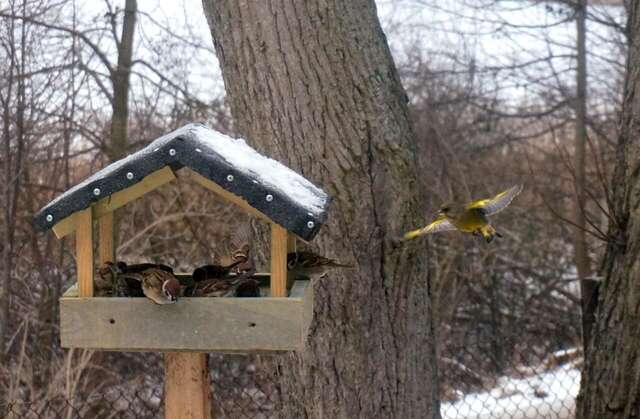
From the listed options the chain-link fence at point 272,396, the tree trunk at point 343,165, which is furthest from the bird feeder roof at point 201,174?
the chain-link fence at point 272,396

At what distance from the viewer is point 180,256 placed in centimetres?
786

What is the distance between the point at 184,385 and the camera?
2.74 metres

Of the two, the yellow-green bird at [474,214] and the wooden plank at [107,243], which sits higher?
the yellow-green bird at [474,214]

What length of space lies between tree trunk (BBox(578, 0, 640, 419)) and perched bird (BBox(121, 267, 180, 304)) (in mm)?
2999

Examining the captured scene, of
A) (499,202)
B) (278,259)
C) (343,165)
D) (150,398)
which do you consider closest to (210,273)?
(278,259)

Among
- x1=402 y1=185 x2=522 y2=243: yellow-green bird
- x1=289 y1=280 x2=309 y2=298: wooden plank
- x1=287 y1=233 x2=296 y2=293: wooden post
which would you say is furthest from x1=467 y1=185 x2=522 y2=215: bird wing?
x1=289 y1=280 x2=309 y2=298: wooden plank

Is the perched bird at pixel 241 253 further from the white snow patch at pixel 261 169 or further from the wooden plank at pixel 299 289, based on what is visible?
the white snow patch at pixel 261 169

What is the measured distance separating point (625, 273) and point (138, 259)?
3739 millimetres

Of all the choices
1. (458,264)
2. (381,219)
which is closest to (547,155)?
(458,264)

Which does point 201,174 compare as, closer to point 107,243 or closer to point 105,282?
point 105,282

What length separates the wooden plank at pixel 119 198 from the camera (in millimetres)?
2643

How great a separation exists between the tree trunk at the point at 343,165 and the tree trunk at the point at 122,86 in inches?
146

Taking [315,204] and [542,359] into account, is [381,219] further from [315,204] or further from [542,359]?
[542,359]

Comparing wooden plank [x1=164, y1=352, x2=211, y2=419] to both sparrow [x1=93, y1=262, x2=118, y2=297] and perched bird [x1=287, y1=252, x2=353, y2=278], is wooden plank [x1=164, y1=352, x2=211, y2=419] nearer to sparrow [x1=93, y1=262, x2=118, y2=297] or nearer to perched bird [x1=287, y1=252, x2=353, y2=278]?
sparrow [x1=93, y1=262, x2=118, y2=297]
